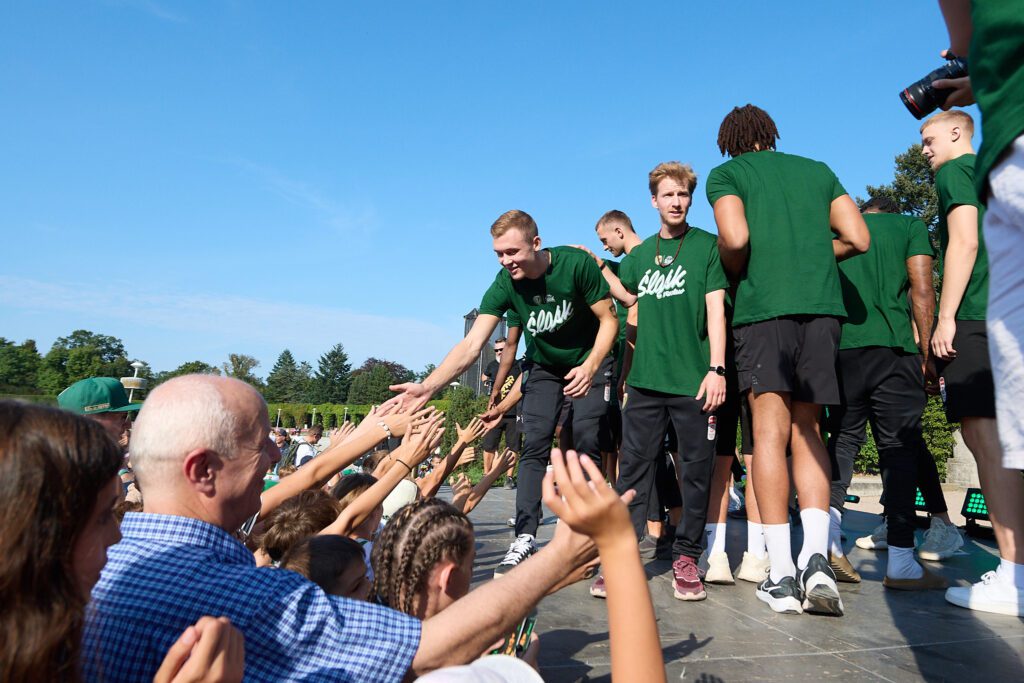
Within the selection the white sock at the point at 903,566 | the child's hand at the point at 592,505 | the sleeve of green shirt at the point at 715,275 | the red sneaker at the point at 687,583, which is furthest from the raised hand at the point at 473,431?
the child's hand at the point at 592,505

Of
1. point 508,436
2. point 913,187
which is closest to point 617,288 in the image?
point 508,436

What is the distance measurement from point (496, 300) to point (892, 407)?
2364 mm

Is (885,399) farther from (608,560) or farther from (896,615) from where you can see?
(608,560)

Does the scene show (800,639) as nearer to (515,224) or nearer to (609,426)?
(609,426)

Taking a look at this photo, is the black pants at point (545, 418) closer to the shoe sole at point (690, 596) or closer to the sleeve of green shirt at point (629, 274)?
the sleeve of green shirt at point (629, 274)

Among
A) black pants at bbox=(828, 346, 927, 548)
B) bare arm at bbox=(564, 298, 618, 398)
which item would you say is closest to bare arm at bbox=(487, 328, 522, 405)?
bare arm at bbox=(564, 298, 618, 398)

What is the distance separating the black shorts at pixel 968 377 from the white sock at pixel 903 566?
0.74 metres

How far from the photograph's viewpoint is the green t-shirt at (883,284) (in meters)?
4.25

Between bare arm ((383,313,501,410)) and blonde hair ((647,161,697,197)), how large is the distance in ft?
4.20

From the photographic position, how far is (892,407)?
13.9 ft

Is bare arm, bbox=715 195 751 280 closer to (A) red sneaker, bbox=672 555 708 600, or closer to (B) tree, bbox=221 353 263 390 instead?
(A) red sneaker, bbox=672 555 708 600

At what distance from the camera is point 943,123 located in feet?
13.0

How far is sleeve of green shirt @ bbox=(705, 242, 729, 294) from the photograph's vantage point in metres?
4.07

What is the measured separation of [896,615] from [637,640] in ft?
8.66
